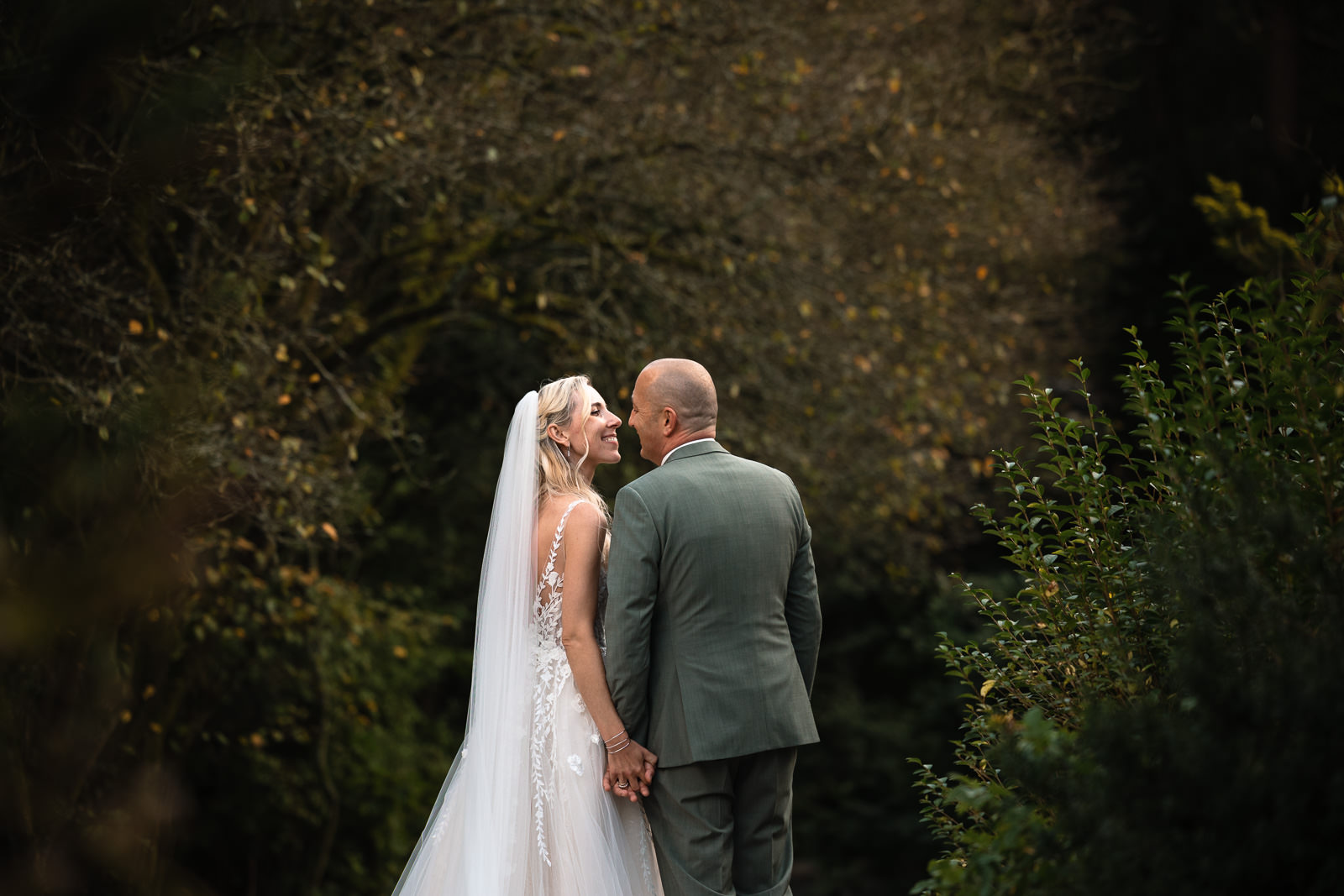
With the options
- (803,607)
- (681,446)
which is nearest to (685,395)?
(681,446)

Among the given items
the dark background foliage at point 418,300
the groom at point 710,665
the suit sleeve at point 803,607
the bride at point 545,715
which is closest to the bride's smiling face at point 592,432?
the bride at point 545,715

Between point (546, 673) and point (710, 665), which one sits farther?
point (546, 673)

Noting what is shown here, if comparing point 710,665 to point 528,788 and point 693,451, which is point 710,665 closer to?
point 693,451

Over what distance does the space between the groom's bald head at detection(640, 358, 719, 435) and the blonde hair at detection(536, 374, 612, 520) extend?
0.38 metres

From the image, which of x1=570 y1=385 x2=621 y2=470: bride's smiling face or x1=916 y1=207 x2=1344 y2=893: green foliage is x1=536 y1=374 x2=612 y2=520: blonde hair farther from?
x1=916 y1=207 x2=1344 y2=893: green foliage

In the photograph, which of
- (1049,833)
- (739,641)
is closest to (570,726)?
(739,641)

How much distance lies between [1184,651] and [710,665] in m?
1.41

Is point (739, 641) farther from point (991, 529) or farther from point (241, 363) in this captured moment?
point (241, 363)

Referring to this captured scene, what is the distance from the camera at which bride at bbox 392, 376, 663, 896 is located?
3328mm

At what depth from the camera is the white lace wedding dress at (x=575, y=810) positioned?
330 cm

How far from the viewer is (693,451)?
336 centimetres

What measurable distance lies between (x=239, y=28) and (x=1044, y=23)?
670cm

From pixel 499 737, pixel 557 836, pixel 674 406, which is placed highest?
pixel 674 406

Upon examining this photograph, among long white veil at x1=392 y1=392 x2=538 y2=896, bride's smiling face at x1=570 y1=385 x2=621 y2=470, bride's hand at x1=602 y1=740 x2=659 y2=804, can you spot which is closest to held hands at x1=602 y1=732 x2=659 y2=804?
bride's hand at x1=602 y1=740 x2=659 y2=804
